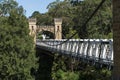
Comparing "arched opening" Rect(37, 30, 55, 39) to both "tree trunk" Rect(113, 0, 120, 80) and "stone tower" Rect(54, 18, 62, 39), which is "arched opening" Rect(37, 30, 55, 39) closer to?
"stone tower" Rect(54, 18, 62, 39)

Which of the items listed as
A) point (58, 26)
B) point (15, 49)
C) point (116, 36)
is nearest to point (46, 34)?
point (58, 26)

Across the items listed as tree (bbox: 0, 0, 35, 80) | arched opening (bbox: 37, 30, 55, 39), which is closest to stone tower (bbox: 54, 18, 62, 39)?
arched opening (bbox: 37, 30, 55, 39)

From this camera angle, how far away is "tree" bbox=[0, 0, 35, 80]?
39.4 meters

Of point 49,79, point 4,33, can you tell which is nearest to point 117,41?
point 4,33

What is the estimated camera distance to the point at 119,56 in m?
5.03

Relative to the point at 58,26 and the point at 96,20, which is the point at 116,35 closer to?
the point at 96,20

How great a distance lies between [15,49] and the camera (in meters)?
40.8

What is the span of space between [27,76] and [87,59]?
2299 cm

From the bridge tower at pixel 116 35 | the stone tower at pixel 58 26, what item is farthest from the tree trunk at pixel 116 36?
the stone tower at pixel 58 26

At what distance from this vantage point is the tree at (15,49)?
3941 cm

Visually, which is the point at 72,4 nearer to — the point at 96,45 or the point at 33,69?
the point at 33,69

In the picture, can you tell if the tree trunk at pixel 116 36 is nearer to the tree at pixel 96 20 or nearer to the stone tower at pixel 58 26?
the tree at pixel 96 20

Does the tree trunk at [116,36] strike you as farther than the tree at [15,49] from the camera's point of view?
No

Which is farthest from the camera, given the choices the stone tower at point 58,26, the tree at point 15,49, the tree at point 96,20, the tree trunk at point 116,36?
the stone tower at point 58,26
